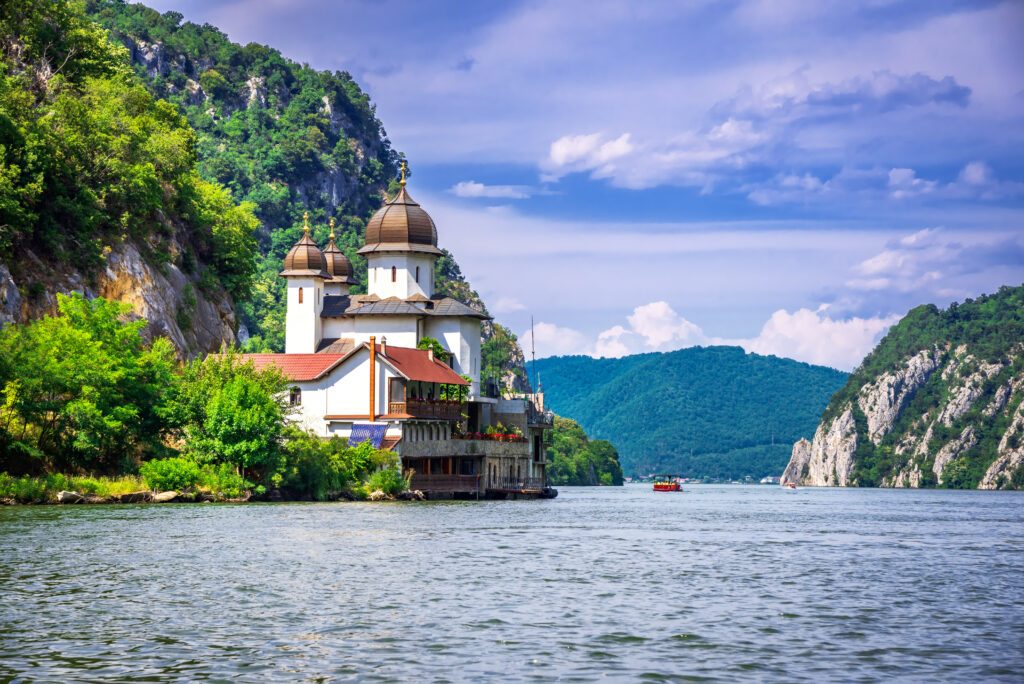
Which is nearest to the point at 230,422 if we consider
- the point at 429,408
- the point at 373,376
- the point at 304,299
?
the point at 373,376

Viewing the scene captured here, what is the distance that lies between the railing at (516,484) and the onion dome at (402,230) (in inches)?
679

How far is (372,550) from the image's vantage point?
4175 cm

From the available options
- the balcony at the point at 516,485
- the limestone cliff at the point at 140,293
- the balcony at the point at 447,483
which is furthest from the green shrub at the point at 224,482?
the balcony at the point at 516,485

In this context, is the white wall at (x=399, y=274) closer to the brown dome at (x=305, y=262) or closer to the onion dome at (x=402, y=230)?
the onion dome at (x=402, y=230)

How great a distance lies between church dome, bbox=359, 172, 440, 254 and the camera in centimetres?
10106

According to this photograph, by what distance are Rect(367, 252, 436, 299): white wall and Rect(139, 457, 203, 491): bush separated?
33.3 metres

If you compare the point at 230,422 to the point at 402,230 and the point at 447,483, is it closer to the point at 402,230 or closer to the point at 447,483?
the point at 447,483

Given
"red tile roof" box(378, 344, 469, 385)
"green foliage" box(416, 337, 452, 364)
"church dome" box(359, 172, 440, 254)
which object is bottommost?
"red tile roof" box(378, 344, 469, 385)

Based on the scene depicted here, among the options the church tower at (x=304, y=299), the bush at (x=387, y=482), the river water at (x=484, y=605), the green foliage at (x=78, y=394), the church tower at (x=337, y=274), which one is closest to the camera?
the river water at (x=484, y=605)

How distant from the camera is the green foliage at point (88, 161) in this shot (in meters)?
78.0

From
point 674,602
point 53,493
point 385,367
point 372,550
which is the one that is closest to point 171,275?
point 385,367

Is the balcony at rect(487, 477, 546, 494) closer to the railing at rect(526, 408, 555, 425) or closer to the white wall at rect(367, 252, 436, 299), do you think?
the railing at rect(526, 408, 555, 425)

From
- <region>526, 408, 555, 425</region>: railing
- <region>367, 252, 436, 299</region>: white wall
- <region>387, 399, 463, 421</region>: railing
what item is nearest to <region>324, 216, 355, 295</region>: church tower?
<region>367, 252, 436, 299</region>: white wall

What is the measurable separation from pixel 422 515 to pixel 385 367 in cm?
2309
